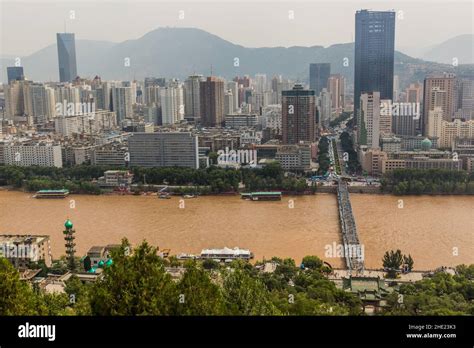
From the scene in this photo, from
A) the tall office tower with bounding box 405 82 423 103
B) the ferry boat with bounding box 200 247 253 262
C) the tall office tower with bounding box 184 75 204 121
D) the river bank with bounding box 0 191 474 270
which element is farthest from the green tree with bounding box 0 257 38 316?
the tall office tower with bounding box 184 75 204 121

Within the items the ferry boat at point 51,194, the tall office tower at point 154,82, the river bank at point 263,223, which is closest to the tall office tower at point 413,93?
the river bank at point 263,223

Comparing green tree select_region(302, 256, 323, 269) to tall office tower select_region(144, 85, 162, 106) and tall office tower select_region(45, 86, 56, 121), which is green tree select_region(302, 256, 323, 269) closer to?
tall office tower select_region(45, 86, 56, 121)

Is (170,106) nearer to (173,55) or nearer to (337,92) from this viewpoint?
(337,92)

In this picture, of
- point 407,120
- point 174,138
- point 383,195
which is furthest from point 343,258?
point 407,120

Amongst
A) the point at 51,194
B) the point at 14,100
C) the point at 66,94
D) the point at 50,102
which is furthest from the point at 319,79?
the point at 51,194

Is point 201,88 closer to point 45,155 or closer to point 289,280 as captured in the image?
point 45,155
